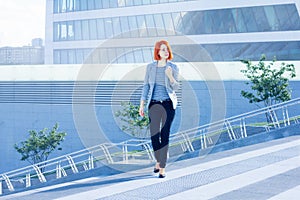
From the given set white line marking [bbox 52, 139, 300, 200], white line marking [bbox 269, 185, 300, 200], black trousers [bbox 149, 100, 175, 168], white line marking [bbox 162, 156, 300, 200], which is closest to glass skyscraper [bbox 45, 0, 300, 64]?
white line marking [bbox 52, 139, 300, 200]

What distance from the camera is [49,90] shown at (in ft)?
81.5

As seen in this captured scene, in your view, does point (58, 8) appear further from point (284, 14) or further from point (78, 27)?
point (284, 14)

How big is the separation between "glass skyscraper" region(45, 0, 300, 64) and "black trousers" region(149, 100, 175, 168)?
24.7 m

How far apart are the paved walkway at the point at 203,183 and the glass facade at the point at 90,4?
2771 cm

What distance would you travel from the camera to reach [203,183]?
6008mm

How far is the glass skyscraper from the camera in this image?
29609 mm

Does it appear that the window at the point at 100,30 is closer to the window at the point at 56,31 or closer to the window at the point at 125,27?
the window at the point at 125,27

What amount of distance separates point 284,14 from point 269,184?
2554cm

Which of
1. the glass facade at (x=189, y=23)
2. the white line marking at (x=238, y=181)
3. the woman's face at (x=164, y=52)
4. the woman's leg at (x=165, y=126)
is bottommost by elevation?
the white line marking at (x=238, y=181)

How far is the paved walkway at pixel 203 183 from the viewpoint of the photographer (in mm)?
5418

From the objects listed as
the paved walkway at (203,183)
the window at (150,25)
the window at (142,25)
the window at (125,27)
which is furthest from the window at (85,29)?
the paved walkway at (203,183)

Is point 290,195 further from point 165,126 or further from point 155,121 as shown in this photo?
point 155,121

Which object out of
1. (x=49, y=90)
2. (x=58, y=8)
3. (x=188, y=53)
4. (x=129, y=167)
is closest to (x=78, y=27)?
(x=58, y=8)

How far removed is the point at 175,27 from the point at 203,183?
28490 mm
